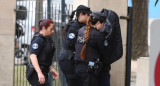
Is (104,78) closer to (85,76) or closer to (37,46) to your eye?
(85,76)

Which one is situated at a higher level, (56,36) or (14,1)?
(14,1)

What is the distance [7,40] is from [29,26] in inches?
21.8

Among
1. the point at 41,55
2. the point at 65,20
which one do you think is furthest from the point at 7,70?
the point at 41,55

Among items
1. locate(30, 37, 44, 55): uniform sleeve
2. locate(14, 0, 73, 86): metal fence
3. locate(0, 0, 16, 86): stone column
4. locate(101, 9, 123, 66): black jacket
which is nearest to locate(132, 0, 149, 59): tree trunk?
locate(14, 0, 73, 86): metal fence

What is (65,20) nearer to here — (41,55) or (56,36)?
(56,36)

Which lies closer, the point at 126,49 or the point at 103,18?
the point at 103,18

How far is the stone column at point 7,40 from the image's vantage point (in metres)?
9.45

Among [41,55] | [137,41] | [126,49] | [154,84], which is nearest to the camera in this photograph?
[154,84]

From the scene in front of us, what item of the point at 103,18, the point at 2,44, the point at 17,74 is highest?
the point at 103,18

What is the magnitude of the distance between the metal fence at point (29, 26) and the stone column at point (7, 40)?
134 mm

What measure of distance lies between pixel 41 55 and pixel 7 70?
308 cm

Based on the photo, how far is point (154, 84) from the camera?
3369mm

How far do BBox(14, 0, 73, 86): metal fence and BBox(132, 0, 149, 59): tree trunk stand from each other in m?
10.8

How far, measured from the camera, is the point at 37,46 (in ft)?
21.5
